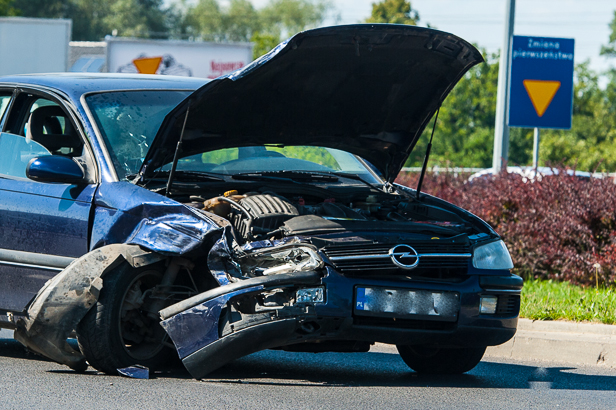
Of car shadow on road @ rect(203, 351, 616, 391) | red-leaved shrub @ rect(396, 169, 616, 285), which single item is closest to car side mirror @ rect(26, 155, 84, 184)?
car shadow on road @ rect(203, 351, 616, 391)

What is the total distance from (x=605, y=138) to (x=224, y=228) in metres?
47.9

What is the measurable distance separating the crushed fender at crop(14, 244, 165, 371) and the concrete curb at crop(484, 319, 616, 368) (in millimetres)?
3060

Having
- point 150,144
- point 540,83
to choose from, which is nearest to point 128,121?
point 150,144

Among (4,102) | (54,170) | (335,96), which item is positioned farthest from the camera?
(4,102)

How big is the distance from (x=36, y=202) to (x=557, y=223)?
5238 mm

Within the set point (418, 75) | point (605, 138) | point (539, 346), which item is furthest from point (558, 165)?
point (605, 138)

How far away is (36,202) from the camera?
17.6 feet

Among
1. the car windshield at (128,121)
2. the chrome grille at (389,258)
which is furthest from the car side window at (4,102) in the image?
the chrome grille at (389,258)

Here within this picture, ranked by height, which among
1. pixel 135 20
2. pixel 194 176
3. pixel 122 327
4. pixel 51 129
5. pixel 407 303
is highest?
pixel 135 20

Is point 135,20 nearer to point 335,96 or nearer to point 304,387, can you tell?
point 335,96

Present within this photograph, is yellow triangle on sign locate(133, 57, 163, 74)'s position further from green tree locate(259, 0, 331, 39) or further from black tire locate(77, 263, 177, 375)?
green tree locate(259, 0, 331, 39)

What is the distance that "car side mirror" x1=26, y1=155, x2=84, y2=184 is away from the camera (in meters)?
5.15

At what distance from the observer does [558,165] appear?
370 inches

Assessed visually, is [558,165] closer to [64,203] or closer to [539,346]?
[539,346]
